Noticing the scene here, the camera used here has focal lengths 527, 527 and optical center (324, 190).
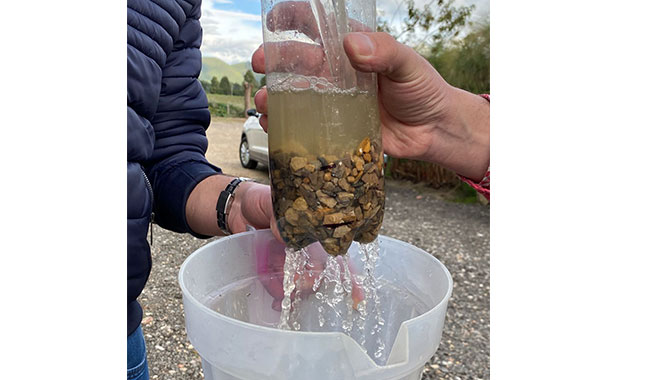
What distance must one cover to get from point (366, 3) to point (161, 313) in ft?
6.11

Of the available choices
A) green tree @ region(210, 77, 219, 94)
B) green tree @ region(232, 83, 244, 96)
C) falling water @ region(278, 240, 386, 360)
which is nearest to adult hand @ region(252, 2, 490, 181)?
falling water @ region(278, 240, 386, 360)

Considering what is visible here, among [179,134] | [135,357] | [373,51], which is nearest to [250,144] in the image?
[179,134]

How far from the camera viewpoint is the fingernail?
573 mm

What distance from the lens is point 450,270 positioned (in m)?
2.71

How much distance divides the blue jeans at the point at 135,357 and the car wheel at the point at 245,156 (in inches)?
106

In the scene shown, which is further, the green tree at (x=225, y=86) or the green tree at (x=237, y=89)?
the green tree at (x=237, y=89)

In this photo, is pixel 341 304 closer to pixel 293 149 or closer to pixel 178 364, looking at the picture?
pixel 293 149

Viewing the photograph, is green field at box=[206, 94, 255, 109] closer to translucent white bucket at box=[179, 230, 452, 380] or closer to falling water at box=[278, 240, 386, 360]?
falling water at box=[278, 240, 386, 360]

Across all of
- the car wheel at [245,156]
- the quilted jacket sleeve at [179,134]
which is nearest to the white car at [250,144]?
the car wheel at [245,156]

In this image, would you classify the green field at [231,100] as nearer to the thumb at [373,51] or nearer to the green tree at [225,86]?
the green tree at [225,86]

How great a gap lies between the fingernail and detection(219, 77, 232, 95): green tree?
168cm

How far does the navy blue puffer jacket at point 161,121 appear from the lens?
680 mm

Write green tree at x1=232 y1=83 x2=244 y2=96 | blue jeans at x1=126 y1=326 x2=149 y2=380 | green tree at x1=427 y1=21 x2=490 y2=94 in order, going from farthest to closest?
1. green tree at x1=427 y1=21 x2=490 y2=94
2. green tree at x1=232 y1=83 x2=244 y2=96
3. blue jeans at x1=126 y1=326 x2=149 y2=380

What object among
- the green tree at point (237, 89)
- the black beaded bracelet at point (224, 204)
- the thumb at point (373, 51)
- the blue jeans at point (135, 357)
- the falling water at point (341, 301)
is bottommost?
the blue jeans at point (135, 357)
